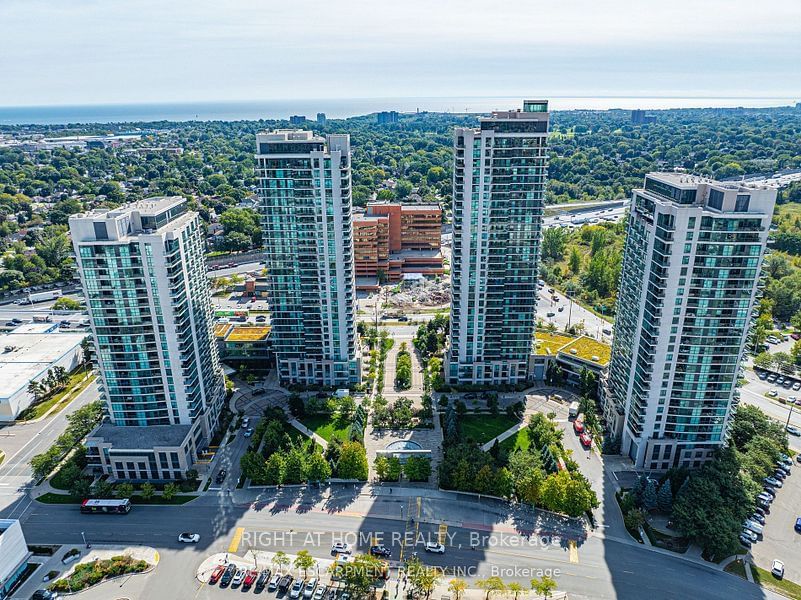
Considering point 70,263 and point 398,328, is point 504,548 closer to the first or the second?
point 398,328

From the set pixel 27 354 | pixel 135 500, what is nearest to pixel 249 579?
pixel 135 500

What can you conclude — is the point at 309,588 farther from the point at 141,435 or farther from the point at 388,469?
the point at 141,435

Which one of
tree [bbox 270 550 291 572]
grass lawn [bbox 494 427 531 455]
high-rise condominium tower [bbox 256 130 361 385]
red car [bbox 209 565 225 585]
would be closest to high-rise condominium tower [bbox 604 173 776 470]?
grass lawn [bbox 494 427 531 455]

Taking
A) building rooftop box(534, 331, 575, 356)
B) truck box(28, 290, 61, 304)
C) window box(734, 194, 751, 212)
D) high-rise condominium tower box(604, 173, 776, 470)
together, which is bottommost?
truck box(28, 290, 61, 304)

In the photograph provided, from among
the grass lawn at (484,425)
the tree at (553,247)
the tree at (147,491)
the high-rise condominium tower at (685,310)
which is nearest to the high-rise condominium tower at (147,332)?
the tree at (147,491)

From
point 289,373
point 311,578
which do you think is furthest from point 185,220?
point 311,578

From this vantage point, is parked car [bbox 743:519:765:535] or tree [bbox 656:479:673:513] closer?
parked car [bbox 743:519:765:535]

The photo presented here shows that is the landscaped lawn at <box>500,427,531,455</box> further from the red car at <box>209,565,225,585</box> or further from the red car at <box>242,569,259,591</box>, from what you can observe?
the red car at <box>209,565,225,585</box>

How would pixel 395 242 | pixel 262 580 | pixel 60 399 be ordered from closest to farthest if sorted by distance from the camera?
pixel 262 580
pixel 60 399
pixel 395 242
